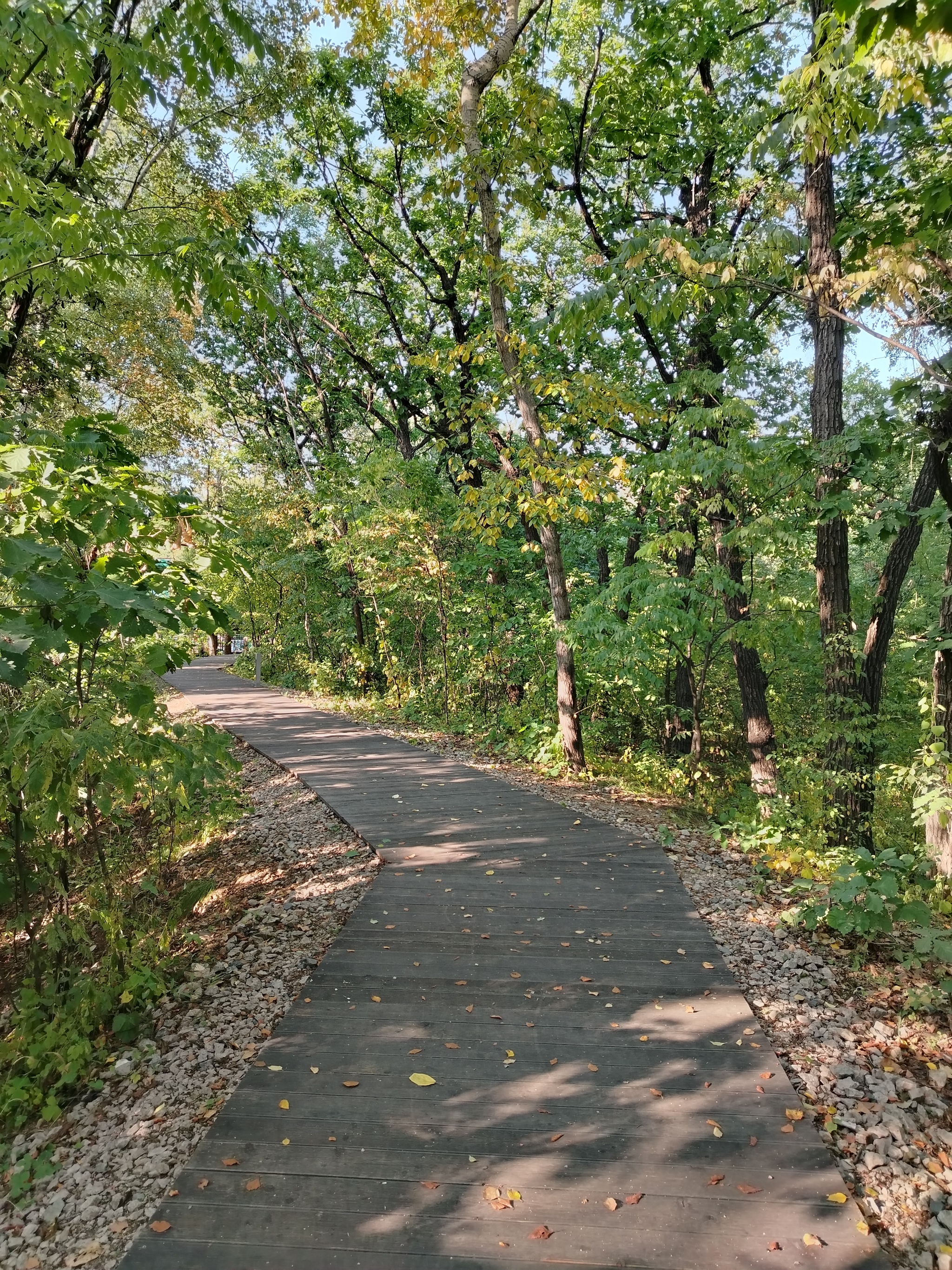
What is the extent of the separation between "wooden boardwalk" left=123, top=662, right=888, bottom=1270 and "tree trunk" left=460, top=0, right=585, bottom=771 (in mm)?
2984

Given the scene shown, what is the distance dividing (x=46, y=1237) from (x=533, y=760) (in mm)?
5867

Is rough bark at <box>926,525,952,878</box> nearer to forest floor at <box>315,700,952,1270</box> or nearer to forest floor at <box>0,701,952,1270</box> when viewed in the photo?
forest floor at <box>315,700,952,1270</box>

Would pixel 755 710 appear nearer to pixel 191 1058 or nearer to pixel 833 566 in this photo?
pixel 833 566

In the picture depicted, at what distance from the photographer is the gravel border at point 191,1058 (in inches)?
78.2

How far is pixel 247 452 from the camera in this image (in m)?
14.9

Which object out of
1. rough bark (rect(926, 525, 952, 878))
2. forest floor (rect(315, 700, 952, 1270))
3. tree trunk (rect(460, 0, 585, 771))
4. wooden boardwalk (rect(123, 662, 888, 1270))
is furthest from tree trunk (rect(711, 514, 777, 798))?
wooden boardwalk (rect(123, 662, 888, 1270))

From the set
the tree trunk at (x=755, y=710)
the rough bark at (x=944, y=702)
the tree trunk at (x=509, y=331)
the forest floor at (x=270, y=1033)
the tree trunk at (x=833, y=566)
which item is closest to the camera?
the forest floor at (x=270, y=1033)

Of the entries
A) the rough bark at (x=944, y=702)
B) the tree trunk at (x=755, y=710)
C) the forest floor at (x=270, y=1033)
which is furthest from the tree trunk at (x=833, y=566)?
the tree trunk at (x=755, y=710)

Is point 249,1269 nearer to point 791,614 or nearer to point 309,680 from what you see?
point 791,614

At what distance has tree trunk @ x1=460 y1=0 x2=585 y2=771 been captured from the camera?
5.98 metres

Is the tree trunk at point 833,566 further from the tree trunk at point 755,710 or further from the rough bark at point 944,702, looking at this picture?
the tree trunk at point 755,710

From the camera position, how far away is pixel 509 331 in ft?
22.1

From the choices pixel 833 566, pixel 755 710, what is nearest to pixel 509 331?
pixel 833 566

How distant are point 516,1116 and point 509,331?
661 cm
